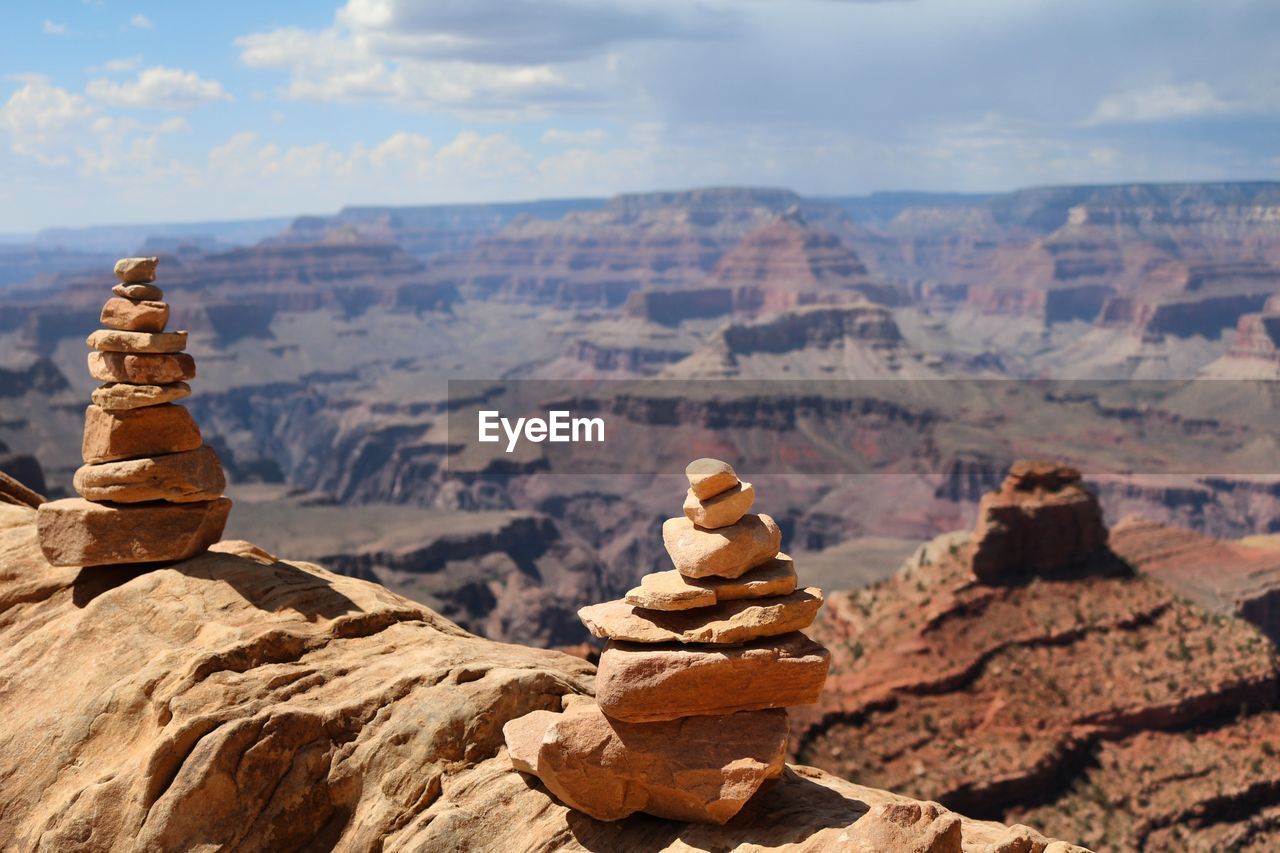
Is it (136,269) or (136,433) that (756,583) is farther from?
(136,269)

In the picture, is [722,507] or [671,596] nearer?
[671,596]

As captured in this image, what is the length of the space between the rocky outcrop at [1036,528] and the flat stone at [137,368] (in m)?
56.5

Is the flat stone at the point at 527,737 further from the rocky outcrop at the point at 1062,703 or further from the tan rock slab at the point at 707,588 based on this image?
the rocky outcrop at the point at 1062,703

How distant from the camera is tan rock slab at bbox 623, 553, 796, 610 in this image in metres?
19.8

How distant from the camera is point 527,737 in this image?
20.8 meters

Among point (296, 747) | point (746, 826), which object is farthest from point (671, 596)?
point (296, 747)

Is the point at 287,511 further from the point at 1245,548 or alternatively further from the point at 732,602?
the point at 732,602

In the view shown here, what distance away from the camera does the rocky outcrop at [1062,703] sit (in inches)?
2304

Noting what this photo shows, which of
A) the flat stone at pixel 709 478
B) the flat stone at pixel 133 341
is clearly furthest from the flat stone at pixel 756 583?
the flat stone at pixel 133 341

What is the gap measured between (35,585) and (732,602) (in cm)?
1682

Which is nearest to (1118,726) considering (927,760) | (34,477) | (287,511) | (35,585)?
(927,760)

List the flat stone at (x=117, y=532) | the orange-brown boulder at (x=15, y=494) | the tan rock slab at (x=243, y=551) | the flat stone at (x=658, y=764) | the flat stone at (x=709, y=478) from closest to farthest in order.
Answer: the flat stone at (x=658, y=764) < the flat stone at (x=709, y=478) < the flat stone at (x=117, y=532) < the tan rock slab at (x=243, y=551) < the orange-brown boulder at (x=15, y=494)

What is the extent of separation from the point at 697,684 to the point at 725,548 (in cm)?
237

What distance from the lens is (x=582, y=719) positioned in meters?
20.1
